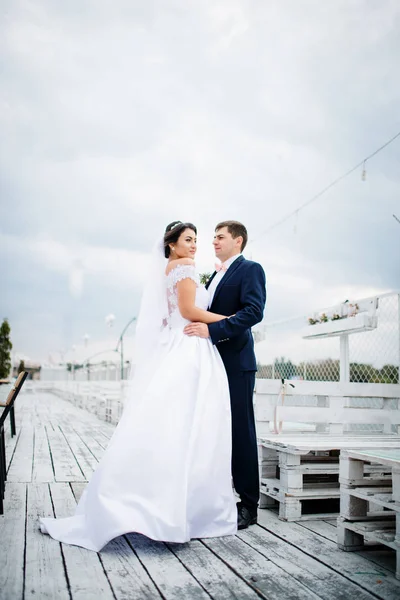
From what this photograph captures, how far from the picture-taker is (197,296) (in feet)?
10.8

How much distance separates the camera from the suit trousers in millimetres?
3160

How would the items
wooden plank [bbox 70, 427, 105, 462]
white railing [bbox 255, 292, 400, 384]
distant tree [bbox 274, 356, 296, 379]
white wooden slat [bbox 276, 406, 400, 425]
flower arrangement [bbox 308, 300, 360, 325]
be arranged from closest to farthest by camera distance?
white wooden slat [bbox 276, 406, 400, 425] < white railing [bbox 255, 292, 400, 384] < flower arrangement [bbox 308, 300, 360, 325] < wooden plank [bbox 70, 427, 105, 462] < distant tree [bbox 274, 356, 296, 379]

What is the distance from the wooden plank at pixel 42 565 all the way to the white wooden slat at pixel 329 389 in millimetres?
Answer: 1828

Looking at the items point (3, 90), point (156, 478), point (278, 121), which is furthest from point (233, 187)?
point (156, 478)

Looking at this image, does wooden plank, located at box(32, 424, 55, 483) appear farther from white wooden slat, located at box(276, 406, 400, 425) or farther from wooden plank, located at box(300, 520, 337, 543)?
wooden plank, located at box(300, 520, 337, 543)

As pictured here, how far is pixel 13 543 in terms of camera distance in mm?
2729

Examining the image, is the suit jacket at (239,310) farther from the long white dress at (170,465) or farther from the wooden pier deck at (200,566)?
the wooden pier deck at (200,566)

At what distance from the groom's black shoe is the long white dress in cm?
17

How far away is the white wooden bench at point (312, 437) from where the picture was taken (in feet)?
11.0

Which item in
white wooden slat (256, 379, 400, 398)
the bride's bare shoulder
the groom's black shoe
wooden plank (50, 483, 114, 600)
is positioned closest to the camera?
wooden plank (50, 483, 114, 600)

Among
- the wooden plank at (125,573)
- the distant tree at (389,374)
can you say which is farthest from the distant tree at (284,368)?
the wooden plank at (125,573)

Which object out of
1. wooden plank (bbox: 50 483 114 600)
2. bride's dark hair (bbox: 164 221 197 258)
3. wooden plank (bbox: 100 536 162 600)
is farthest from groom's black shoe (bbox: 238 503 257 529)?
bride's dark hair (bbox: 164 221 197 258)

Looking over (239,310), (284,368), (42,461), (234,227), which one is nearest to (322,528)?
(239,310)

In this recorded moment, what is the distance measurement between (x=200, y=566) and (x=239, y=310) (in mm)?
1392
